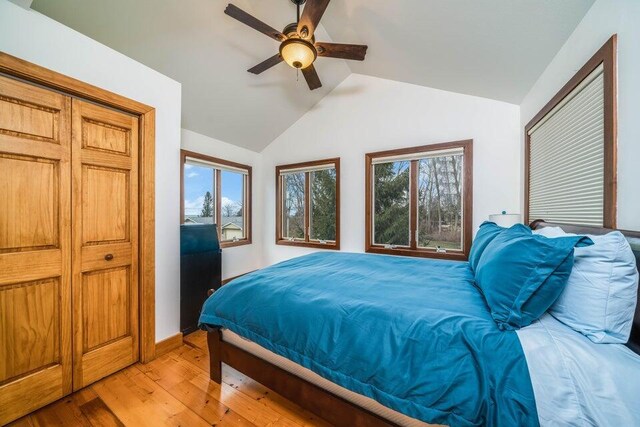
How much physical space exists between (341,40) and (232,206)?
9.60 feet

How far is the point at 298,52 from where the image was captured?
199 centimetres

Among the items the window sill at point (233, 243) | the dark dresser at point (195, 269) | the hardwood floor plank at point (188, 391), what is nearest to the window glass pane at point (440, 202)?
the dark dresser at point (195, 269)

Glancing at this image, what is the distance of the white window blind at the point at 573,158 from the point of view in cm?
145

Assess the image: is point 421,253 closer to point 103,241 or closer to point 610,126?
point 610,126

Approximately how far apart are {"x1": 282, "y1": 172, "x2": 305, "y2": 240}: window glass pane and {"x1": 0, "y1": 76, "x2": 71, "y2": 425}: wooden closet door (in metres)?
2.99

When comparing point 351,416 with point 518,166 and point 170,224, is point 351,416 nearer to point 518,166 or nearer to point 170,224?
point 170,224

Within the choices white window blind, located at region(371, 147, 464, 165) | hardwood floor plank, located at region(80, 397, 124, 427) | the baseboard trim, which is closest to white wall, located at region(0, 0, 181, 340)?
the baseboard trim

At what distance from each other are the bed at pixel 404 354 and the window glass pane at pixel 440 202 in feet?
4.95

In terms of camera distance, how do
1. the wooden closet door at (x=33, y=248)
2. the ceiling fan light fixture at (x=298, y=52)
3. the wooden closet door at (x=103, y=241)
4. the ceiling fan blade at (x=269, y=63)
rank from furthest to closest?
the ceiling fan blade at (x=269, y=63) → the ceiling fan light fixture at (x=298, y=52) → the wooden closet door at (x=103, y=241) → the wooden closet door at (x=33, y=248)

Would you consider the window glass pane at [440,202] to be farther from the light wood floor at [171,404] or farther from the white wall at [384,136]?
the light wood floor at [171,404]

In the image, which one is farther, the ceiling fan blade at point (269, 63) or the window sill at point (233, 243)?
the window sill at point (233, 243)

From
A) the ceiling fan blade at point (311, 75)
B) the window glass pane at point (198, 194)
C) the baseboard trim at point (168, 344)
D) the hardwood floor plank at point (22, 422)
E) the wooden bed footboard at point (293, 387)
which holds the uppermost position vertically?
the ceiling fan blade at point (311, 75)

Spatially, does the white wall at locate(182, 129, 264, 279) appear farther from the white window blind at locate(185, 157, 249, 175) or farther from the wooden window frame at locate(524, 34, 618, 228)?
the wooden window frame at locate(524, 34, 618, 228)

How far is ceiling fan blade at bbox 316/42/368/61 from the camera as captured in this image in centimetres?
209
